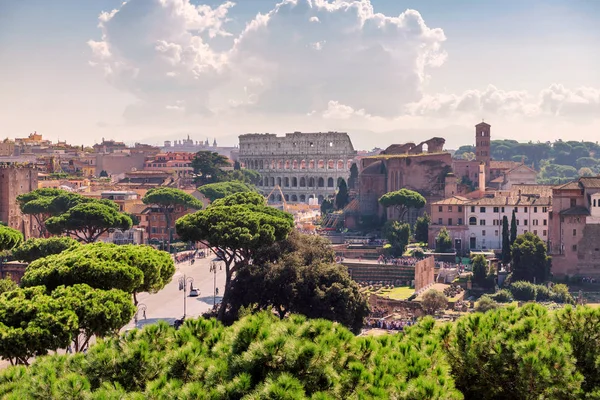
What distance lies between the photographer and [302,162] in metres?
121

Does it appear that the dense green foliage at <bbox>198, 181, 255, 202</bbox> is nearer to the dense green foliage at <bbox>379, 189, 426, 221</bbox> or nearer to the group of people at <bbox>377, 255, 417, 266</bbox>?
the dense green foliage at <bbox>379, 189, 426, 221</bbox>

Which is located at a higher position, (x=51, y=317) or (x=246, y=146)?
(x=246, y=146)

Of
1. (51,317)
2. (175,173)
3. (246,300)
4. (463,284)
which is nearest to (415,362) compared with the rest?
(51,317)

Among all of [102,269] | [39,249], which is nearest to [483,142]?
[39,249]

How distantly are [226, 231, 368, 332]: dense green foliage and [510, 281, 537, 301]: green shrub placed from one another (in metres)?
13.5

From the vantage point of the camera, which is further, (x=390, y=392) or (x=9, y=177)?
(x=9, y=177)

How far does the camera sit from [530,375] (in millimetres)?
14094

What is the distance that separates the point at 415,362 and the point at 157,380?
13.2ft

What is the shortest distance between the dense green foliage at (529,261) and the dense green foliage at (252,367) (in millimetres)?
33622

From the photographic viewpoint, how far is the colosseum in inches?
4638

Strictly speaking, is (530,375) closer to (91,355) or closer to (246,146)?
(91,355)

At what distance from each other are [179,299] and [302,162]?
78.4 meters

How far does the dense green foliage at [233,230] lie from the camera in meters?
37.0

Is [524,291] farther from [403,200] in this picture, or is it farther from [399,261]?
[403,200]
